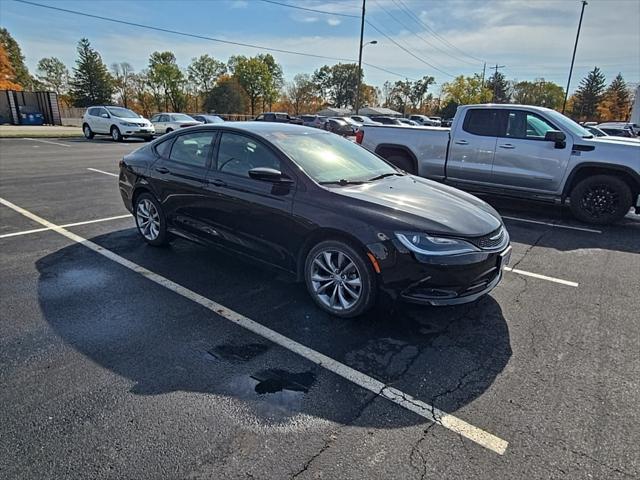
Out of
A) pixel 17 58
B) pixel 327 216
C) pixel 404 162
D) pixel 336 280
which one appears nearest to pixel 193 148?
pixel 327 216

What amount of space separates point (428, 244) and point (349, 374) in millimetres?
1129

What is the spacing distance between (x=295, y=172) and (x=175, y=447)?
238 centimetres

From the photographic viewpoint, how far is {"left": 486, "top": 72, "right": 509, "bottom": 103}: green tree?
86.0 m

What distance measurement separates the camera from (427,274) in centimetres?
310

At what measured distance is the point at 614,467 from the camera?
2082mm

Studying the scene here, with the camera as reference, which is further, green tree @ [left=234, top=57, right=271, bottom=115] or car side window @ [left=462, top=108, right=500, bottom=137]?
green tree @ [left=234, top=57, right=271, bottom=115]

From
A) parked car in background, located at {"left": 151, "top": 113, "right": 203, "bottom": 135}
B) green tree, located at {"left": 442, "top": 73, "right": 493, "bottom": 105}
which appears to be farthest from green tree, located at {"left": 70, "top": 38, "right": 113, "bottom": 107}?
green tree, located at {"left": 442, "top": 73, "right": 493, "bottom": 105}

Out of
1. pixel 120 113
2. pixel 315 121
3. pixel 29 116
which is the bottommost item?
pixel 29 116

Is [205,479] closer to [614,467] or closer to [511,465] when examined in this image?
[511,465]

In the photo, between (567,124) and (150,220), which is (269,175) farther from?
(567,124)

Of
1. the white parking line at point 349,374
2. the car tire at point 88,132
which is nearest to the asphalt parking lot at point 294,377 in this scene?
the white parking line at point 349,374

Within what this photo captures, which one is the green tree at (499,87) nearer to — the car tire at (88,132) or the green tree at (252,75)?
the green tree at (252,75)

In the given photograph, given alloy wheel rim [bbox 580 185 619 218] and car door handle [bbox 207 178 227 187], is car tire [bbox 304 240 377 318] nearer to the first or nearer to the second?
car door handle [bbox 207 178 227 187]

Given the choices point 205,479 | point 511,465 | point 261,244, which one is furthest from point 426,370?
point 261,244
